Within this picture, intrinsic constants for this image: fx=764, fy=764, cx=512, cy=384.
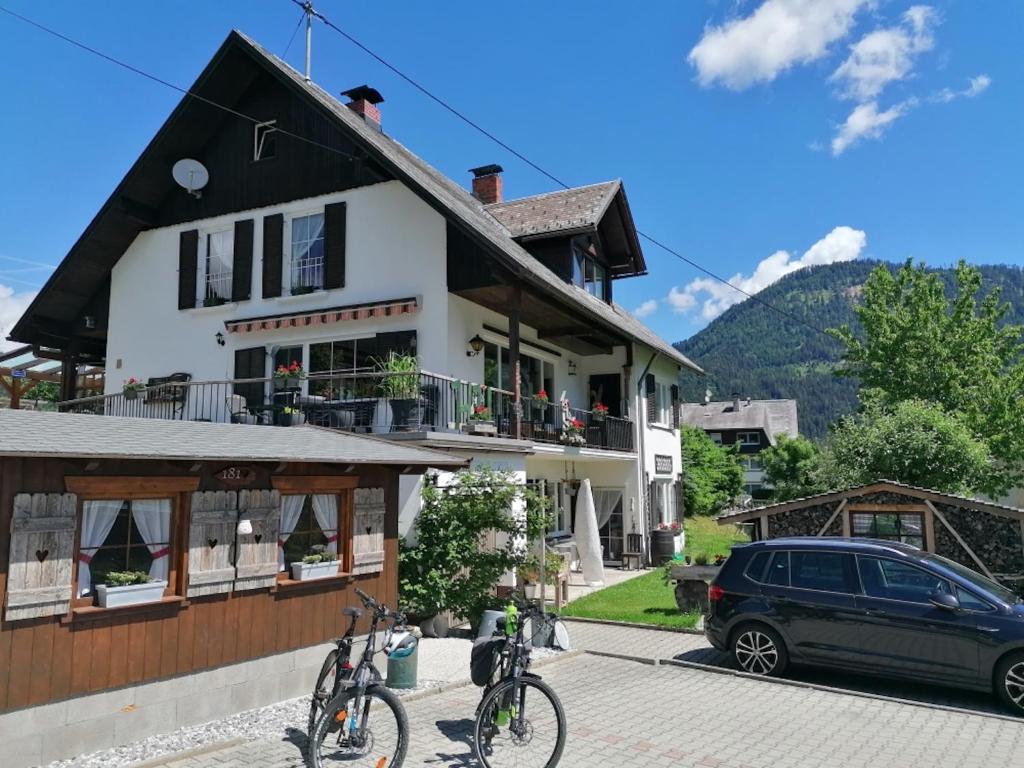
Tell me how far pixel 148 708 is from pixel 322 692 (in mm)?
1656

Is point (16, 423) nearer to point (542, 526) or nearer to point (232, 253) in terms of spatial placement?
point (542, 526)

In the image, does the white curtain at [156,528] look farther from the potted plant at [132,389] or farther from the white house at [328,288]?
the potted plant at [132,389]

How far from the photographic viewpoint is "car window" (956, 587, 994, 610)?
8.55 meters

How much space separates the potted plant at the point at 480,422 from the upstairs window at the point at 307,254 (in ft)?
16.6

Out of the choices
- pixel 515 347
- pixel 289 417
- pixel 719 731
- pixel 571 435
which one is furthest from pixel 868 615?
pixel 289 417

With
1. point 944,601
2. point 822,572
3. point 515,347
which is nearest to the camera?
point 944,601

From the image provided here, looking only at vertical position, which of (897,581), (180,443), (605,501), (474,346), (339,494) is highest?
(474,346)

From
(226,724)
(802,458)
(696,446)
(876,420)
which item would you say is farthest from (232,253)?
(802,458)

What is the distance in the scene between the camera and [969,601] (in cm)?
864

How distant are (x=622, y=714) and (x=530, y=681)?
236cm

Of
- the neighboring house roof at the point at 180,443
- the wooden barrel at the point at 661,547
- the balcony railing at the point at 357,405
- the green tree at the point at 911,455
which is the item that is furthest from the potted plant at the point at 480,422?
the wooden barrel at the point at 661,547

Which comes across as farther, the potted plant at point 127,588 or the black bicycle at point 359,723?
the potted plant at point 127,588

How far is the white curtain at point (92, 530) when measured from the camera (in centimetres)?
682

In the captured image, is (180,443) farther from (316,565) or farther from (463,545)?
(463,545)
